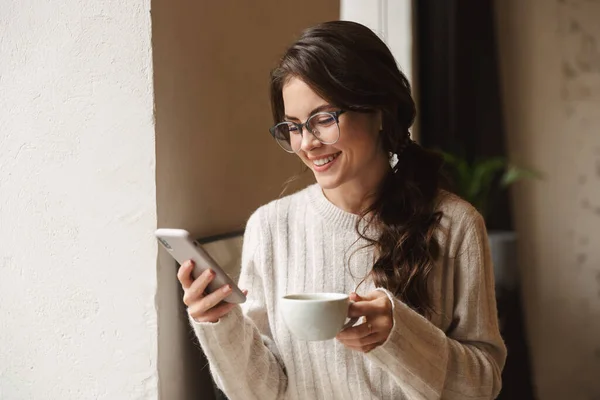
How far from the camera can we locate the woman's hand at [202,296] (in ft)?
3.83

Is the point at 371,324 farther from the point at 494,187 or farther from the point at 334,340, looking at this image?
the point at 494,187

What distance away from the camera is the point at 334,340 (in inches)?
54.1

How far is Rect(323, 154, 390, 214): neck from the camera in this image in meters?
1.41

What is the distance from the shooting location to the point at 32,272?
1.48 meters

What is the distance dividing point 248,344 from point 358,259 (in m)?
0.26

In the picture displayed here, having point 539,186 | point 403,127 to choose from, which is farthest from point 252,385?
point 539,186

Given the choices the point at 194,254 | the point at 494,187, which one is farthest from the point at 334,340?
the point at 494,187

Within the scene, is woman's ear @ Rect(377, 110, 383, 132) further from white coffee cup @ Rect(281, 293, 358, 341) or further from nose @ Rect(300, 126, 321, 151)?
white coffee cup @ Rect(281, 293, 358, 341)

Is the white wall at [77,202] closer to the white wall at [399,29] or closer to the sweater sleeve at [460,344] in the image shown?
the sweater sleeve at [460,344]

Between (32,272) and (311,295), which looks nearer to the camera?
(311,295)

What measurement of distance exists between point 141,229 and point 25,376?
411 millimetres

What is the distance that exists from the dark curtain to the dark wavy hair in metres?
2.45

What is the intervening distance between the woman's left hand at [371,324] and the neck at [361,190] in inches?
12.2

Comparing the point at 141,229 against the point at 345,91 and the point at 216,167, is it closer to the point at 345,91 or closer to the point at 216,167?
the point at 216,167
